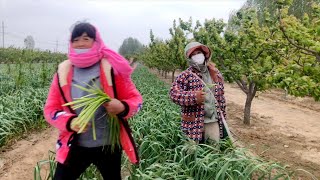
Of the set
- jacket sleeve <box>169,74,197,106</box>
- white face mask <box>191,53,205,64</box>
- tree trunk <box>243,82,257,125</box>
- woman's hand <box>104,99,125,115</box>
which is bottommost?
tree trunk <box>243,82,257,125</box>

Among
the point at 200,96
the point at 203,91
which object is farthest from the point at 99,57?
the point at 203,91

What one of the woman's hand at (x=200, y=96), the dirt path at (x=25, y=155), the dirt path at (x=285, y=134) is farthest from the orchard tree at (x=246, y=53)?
the dirt path at (x=25, y=155)

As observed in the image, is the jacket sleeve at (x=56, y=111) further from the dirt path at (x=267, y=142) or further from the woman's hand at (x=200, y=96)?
the dirt path at (x=267, y=142)

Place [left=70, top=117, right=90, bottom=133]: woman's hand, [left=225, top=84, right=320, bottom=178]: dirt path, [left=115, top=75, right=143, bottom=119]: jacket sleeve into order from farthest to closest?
[left=225, top=84, right=320, bottom=178]: dirt path, [left=115, top=75, right=143, bottom=119]: jacket sleeve, [left=70, top=117, right=90, bottom=133]: woman's hand

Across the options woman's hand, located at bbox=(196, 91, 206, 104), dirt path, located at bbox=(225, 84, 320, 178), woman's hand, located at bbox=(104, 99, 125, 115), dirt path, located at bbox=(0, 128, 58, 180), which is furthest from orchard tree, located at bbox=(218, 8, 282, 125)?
woman's hand, located at bbox=(104, 99, 125, 115)

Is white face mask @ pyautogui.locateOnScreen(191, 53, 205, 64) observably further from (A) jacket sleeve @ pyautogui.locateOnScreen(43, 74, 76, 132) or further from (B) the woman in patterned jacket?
(A) jacket sleeve @ pyautogui.locateOnScreen(43, 74, 76, 132)

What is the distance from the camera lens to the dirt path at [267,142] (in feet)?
15.0

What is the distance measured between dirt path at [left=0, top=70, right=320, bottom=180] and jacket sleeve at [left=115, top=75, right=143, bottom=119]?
1.79 m

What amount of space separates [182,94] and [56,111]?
4.82 feet

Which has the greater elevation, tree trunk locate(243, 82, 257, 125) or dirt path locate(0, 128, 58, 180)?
tree trunk locate(243, 82, 257, 125)

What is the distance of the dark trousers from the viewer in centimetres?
228

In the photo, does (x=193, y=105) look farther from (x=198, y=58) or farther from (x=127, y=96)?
(x=127, y=96)

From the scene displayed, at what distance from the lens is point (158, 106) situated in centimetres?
643

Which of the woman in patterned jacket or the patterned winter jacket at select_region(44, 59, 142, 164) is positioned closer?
the patterned winter jacket at select_region(44, 59, 142, 164)
